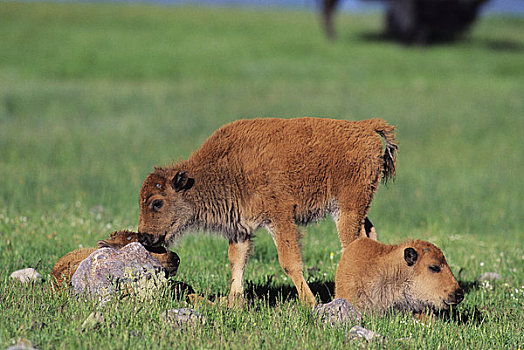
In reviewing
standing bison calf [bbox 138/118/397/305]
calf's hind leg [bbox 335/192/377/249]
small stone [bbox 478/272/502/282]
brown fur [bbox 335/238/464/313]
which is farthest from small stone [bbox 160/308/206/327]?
small stone [bbox 478/272/502/282]

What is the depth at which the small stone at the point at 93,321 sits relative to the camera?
5.14 meters

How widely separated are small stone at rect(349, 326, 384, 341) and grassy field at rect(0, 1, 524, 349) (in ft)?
0.39

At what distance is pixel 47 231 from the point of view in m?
9.28

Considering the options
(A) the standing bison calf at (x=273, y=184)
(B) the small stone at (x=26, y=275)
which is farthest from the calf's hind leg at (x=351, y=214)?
(B) the small stone at (x=26, y=275)

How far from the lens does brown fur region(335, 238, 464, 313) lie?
5.97 m

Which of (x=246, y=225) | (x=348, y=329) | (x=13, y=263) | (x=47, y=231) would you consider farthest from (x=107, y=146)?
(x=348, y=329)

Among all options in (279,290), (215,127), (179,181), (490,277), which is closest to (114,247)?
(179,181)

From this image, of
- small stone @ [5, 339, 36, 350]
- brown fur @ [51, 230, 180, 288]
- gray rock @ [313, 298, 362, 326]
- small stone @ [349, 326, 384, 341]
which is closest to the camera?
small stone @ [5, 339, 36, 350]

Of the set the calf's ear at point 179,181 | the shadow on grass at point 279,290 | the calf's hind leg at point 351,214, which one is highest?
the calf's ear at point 179,181

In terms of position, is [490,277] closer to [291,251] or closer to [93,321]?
[291,251]

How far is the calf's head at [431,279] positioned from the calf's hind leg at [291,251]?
112 cm

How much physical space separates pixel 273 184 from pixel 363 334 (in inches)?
74.2

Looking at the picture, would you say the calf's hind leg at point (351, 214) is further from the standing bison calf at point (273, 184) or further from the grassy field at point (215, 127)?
the grassy field at point (215, 127)

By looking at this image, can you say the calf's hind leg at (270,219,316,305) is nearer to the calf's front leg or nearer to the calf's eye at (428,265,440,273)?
the calf's front leg
